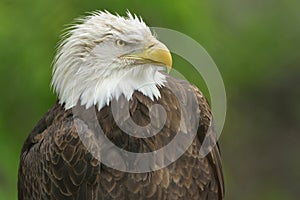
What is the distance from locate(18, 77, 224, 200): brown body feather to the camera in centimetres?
548

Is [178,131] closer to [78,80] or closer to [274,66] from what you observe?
[78,80]

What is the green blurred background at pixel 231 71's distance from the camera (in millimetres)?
8141

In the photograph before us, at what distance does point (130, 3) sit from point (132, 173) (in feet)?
9.51

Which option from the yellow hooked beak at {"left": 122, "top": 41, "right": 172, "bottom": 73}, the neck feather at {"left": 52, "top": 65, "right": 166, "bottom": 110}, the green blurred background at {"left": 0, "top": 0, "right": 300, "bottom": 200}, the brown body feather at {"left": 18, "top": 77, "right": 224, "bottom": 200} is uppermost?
the yellow hooked beak at {"left": 122, "top": 41, "right": 172, "bottom": 73}

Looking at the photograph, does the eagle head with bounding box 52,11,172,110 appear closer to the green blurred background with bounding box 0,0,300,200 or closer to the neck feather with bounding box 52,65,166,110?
the neck feather with bounding box 52,65,166,110

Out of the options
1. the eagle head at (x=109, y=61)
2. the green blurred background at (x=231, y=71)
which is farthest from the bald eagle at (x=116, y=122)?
the green blurred background at (x=231, y=71)

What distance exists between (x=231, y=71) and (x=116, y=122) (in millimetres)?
5472

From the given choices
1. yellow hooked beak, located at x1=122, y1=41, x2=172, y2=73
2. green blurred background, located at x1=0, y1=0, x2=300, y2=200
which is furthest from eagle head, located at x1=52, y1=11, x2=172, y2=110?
green blurred background, located at x1=0, y1=0, x2=300, y2=200

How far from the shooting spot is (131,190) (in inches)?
217

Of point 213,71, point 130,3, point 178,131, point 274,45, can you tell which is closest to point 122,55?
point 178,131

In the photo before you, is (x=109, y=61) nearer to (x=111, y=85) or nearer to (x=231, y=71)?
(x=111, y=85)

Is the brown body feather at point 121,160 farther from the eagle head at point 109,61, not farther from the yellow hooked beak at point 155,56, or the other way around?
the yellow hooked beak at point 155,56

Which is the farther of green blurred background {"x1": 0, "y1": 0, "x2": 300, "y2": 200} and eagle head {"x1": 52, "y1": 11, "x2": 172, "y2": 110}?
green blurred background {"x1": 0, "y1": 0, "x2": 300, "y2": 200}

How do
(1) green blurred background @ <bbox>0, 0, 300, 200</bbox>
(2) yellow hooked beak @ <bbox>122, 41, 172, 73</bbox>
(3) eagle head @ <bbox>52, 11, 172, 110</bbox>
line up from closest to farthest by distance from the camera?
(2) yellow hooked beak @ <bbox>122, 41, 172, 73</bbox>, (3) eagle head @ <bbox>52, 11, 172, 110</bbox>, (1) green blurred background @ <bbox>0, 0, 300, 200</bbox>
